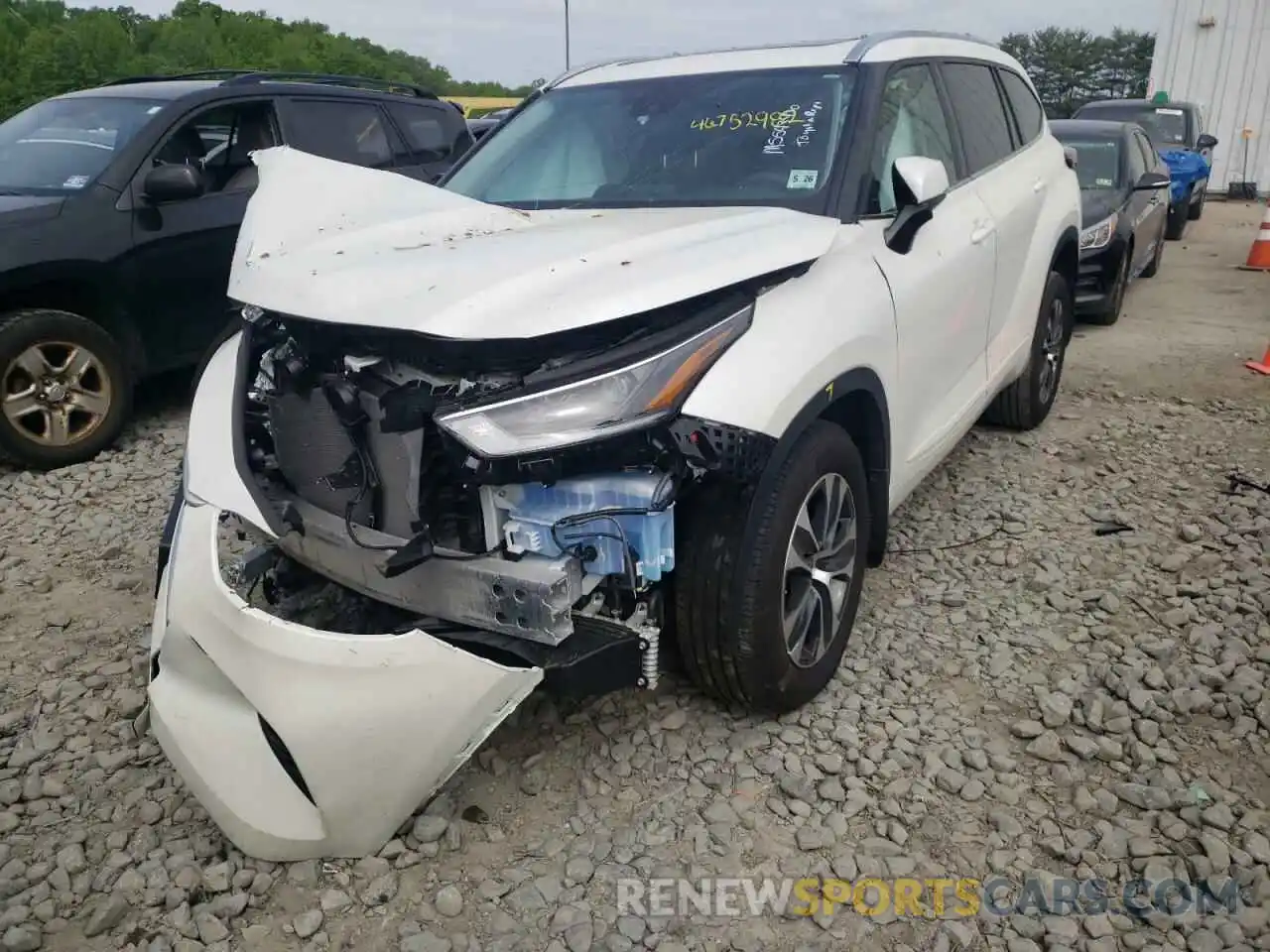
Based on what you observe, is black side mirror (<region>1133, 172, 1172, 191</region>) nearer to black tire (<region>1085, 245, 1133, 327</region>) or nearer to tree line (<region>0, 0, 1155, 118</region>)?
black tire (<region>1085, 245, 1133, 327</region>)

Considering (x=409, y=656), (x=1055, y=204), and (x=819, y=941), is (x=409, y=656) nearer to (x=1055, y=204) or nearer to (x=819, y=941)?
(x=819, y=941)

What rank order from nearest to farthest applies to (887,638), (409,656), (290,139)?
(409,656), (887,638), (290,139)

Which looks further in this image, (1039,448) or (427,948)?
Answer: (1039,448)

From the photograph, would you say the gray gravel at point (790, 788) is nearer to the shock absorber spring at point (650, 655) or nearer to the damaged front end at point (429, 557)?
the damaged front end at point (429, 557)

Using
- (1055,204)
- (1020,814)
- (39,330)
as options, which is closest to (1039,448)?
(1055,204)

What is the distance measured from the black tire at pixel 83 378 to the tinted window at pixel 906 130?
3.80 metres

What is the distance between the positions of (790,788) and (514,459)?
118cm

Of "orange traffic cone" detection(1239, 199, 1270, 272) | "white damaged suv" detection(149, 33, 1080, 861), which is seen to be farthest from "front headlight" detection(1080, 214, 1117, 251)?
"white damaged suv" detection(149, 33, 1080, 861)

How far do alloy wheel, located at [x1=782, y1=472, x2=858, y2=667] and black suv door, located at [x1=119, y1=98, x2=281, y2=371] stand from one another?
3.68 m

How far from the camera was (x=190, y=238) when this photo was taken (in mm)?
5227

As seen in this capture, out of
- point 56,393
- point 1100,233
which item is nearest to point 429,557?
point 56,393

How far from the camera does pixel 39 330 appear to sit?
461 cm

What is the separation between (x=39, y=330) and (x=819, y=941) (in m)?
4.36

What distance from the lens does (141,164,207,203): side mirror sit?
4.86 metres
